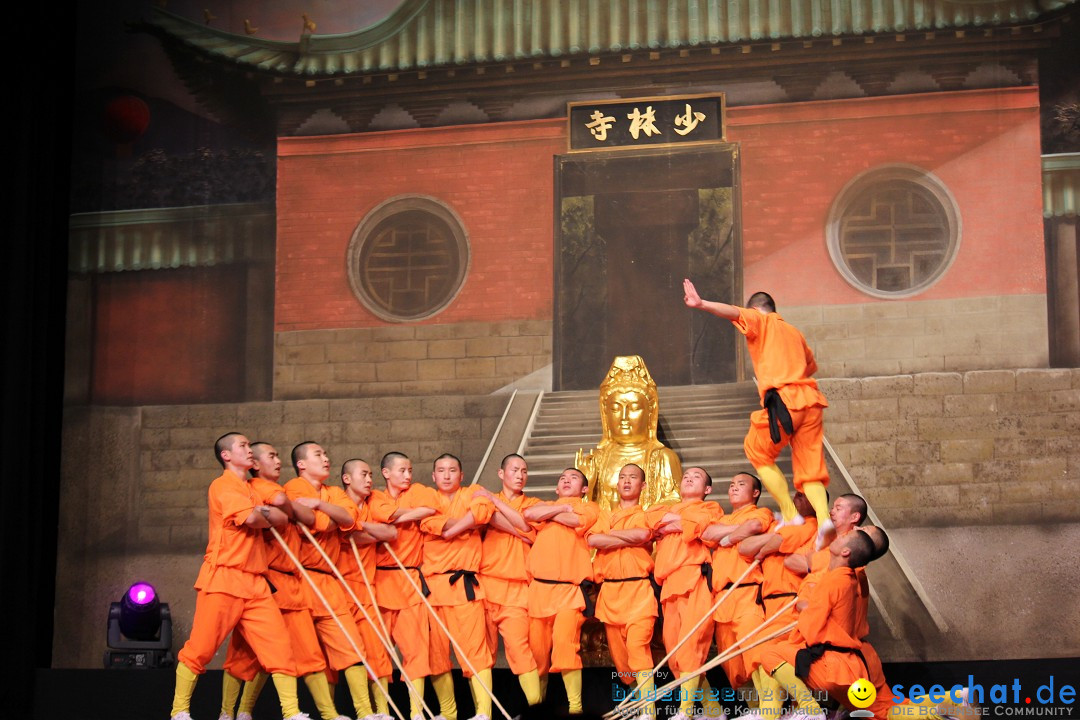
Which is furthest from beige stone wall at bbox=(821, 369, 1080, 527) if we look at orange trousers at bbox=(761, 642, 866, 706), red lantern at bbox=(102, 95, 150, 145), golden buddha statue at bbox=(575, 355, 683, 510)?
red lantern at bbox=(102, 95, 150, 145)

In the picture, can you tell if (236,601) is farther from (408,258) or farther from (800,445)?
(408,258)

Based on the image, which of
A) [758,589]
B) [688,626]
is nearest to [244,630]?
[688,626]

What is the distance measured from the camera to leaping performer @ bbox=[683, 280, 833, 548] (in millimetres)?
5984

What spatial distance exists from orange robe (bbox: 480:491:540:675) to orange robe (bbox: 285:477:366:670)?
614 millimetres

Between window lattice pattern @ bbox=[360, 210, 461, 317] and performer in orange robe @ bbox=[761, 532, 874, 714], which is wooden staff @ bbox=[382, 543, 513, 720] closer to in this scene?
performer in orange robe @ bbox=[761, 532, 874, 714]

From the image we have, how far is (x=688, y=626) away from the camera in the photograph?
5.71 meters

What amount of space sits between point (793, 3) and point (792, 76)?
18.1 inches

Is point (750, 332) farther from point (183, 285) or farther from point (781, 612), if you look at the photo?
Result: point (183, 285)

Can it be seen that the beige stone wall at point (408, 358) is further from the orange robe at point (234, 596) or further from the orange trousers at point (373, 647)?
the orange robe at point (234, 596)

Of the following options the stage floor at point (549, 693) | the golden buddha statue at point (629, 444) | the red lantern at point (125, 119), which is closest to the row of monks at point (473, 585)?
the stage floor at point (549, 693)

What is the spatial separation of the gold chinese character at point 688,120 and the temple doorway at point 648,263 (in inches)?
5.0

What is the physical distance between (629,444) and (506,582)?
139 centimetres

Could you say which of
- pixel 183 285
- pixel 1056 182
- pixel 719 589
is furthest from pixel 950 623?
pixel 183 285

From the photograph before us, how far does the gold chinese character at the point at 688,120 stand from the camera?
8.04 m
